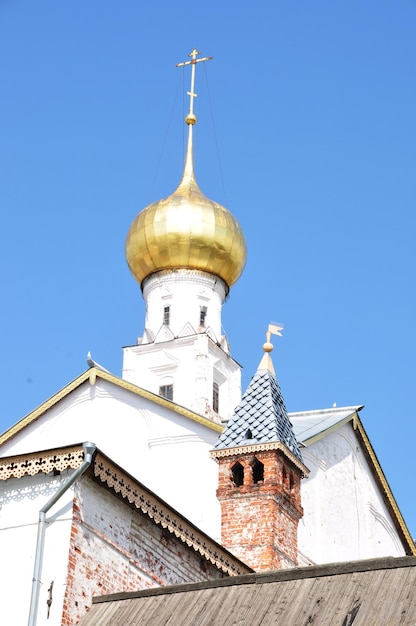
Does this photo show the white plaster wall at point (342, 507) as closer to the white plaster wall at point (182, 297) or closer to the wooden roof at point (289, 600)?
the white plaster wall at point (182, 297)

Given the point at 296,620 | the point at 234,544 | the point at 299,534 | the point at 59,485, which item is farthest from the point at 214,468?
the point at 296,620

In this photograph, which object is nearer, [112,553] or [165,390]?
[112,553]

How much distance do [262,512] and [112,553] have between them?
203 inches

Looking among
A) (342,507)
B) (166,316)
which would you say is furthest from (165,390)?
(342,507)

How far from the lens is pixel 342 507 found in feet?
63.2

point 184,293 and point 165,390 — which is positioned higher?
point 184,293

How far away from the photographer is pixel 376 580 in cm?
793

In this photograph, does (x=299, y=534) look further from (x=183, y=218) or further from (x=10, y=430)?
(x=183, y=218)

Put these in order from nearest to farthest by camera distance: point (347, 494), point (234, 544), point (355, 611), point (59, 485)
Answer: point (355, 611), point (59, 485), point (234, 544), point (347, 494)

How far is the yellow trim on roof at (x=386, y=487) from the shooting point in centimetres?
2050

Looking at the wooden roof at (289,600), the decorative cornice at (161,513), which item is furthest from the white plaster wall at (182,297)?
the wooden roof at (289,600)

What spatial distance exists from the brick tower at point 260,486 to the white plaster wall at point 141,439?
7.94ft

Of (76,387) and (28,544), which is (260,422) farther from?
(28,544)

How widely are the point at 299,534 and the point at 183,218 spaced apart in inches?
422
